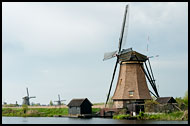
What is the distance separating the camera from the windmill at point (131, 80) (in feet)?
82.6

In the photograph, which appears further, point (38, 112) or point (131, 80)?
point (38, 112)

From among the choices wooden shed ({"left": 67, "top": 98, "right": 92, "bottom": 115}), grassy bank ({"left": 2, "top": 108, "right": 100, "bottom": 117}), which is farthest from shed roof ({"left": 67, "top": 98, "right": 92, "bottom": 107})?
grassy bank ({"left": 2, "top": 108, "right": 100, "bottom": 117})

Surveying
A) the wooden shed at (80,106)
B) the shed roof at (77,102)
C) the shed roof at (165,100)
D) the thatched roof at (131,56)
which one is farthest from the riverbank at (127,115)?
the thatched roof at (131,56)

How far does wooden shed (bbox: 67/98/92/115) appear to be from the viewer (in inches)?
1150

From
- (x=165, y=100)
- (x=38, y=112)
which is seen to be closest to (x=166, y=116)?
(x=165, y=100)

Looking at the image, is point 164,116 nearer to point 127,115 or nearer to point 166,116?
point 166,116

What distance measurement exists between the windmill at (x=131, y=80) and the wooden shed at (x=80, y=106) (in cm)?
412

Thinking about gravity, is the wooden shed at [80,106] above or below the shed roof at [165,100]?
below

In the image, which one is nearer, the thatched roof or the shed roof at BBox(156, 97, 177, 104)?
the shed roof at BBox(156, 97, 177, 104)

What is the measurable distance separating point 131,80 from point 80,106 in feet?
20.5

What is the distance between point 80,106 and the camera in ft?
95.7

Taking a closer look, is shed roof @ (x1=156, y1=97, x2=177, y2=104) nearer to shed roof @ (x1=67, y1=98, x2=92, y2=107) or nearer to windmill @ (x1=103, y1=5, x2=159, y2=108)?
windmill @ (x1=103, y1=5, x2=159, y2=108)

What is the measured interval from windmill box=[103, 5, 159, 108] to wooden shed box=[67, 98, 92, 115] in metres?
4.12

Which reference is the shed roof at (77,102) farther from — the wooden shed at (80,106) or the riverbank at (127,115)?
the riverbank at (127,115)
